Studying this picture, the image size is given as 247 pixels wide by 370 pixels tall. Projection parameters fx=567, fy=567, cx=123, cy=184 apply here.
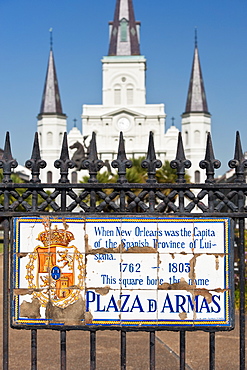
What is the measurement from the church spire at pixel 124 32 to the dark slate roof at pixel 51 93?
8562mm

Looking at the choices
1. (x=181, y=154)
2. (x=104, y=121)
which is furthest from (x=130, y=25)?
(x=181, y=154)

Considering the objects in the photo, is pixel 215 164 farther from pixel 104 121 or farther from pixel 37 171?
pixel 104 121

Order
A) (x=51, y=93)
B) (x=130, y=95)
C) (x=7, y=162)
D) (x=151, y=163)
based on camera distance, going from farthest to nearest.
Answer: (x=130, y=95)
(x=51, y=93)
(x=7, y=162)
(x=151, y=163)

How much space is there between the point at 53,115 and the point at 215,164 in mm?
73464

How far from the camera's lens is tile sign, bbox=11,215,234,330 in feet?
12.4

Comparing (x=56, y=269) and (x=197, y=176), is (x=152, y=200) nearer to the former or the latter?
(x=56, y=269)

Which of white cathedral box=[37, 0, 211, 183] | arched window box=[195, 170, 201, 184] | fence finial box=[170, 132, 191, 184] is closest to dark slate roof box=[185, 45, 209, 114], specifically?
white cathedral box=[37, 0, 211, 183]

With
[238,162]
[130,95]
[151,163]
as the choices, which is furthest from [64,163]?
[130,95]

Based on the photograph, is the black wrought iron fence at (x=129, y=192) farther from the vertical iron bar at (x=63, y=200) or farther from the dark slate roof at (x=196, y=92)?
the dark slate roof at (x=196, y=92)

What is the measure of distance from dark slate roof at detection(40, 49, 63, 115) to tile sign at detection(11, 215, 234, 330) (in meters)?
73.0

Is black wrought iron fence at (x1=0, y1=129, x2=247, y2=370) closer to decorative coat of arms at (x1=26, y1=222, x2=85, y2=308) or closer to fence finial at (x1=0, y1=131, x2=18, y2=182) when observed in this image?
fence finial at (x1=0, y1=131, x2=18, y2=182)

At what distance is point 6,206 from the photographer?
3871 mm

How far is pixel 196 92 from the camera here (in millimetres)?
74562

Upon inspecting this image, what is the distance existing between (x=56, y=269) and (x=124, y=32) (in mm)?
76730
